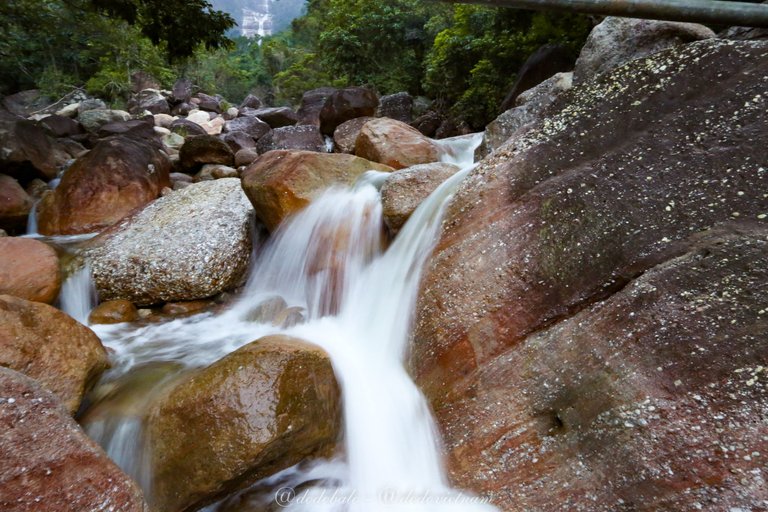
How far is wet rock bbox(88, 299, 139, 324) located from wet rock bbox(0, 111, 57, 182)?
4.47 metres

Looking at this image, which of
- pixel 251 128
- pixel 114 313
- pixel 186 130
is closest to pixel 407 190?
pixel 114 313

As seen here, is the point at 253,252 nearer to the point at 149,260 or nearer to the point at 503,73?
the point at 149,260

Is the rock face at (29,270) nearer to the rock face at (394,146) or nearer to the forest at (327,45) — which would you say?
the forest at (327,45)

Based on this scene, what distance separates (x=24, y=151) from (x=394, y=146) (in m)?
6.65

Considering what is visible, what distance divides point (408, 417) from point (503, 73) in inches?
394

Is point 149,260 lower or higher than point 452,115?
lower

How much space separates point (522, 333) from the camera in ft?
9.19

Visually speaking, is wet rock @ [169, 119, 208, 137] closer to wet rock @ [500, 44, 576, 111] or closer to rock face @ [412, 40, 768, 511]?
wet rock @ [500, 44, 576, 111]

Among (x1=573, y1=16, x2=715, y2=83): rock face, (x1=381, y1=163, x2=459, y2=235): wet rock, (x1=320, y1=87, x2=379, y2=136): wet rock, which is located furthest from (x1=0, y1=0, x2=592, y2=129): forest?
(x1=573, y1=16, x2=715, y2=83): rock face

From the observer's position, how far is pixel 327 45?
17.9 meters

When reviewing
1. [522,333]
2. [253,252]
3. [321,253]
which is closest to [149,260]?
[253,252]

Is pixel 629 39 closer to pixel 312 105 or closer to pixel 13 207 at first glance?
pixel 13 207

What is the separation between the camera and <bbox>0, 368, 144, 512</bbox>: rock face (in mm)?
1987

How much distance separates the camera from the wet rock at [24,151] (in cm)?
748
